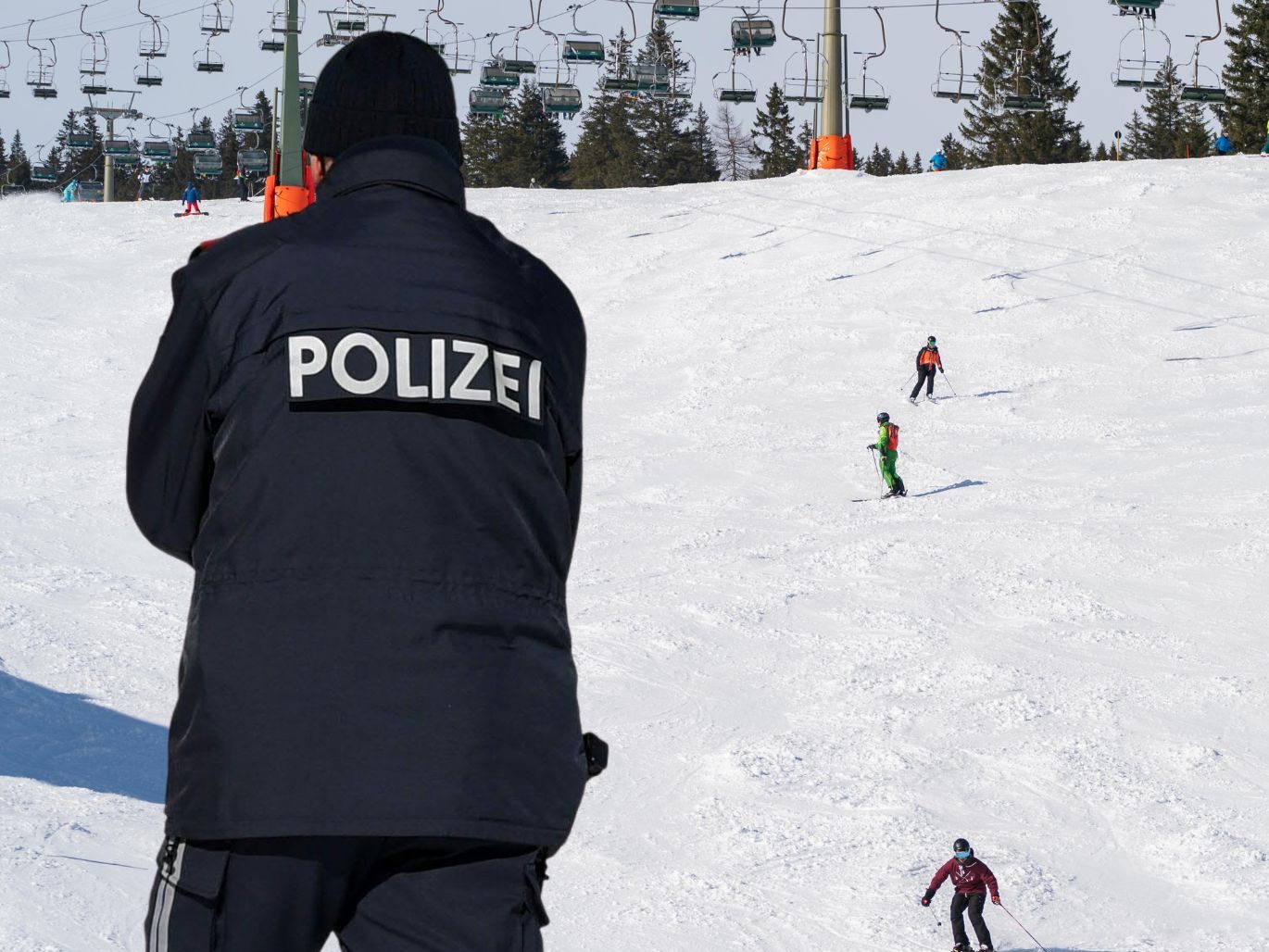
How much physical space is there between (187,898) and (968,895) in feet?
30.0

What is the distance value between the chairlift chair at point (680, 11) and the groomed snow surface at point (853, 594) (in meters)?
7.22

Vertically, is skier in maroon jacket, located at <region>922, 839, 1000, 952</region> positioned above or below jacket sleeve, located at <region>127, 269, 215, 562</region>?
below

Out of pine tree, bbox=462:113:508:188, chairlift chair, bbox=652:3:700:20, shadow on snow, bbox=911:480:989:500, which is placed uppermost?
pine tree, bbox=462:113:508:188

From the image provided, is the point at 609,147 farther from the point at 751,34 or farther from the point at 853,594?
the point at 853,594

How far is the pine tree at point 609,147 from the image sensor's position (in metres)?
94.1

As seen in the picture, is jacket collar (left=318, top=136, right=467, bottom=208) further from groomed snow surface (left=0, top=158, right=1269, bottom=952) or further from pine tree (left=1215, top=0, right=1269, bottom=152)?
pine tree (left=1215, top=0, right=1269, bottom=152)

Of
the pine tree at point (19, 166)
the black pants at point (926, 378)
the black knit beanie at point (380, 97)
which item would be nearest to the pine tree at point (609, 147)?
the pine tree at point (19, 166)

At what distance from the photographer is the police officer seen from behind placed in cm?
171

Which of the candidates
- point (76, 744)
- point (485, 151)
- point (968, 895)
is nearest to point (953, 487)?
point (968, 895)

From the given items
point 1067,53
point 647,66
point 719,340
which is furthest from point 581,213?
point 1067,53

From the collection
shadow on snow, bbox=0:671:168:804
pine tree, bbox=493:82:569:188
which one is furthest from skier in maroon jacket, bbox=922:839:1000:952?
pine tree, bbox=493:82:569:188

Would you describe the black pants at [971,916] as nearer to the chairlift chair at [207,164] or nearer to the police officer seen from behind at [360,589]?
the police officer seen from behind at [360,589]

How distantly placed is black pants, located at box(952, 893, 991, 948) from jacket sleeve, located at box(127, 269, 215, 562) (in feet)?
29.6

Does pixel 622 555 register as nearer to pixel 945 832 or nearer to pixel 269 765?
pixel 945 832
